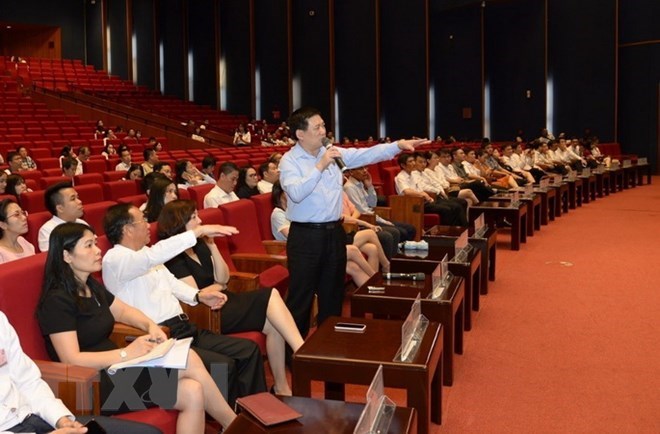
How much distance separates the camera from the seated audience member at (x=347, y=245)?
4.51 metres

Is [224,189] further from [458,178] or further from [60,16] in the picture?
[60,16]

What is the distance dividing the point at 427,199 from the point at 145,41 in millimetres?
15055

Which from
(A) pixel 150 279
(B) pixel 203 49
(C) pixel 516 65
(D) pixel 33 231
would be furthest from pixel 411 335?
(B) pixel 203 49

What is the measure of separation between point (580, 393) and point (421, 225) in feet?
12.3

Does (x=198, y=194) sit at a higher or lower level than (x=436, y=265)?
higher

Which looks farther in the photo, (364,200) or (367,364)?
(364,200)

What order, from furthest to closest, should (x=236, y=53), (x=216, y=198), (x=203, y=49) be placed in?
(x=203, y=49)
(x=236, y=53)
(x=216, y=198)

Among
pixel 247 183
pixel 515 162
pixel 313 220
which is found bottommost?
pixel 313 220

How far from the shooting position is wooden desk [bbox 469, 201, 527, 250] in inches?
267

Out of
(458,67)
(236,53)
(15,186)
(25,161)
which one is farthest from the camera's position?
(236,53)

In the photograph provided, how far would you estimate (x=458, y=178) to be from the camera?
27.9ft

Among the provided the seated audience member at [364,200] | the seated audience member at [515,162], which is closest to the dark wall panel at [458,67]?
the seated audience member at [515,162]

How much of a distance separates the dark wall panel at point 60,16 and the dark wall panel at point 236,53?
15.7 feet

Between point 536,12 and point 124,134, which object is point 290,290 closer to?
point 124,134
